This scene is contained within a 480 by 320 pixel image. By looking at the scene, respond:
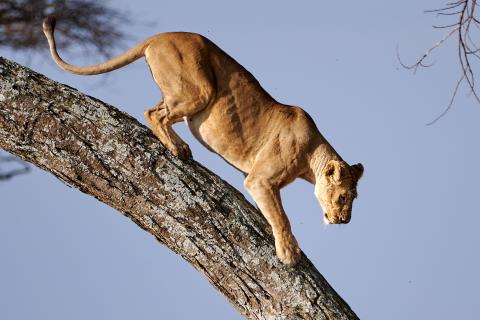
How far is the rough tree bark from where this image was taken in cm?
319

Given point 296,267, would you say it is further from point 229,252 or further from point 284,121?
point 284,121

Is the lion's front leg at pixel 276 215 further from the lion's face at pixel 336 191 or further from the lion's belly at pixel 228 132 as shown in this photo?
the lion's face at pixel 336 191

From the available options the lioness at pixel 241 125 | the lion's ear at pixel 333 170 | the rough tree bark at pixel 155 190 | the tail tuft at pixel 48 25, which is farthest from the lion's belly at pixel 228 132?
the tail tuft at pixel 48 25

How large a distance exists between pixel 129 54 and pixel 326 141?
0.99 metres

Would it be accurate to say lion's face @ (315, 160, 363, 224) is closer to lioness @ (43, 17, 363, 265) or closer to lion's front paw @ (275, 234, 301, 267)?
lioness @ (43, 17, 363, 265)

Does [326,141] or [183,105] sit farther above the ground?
[326,141]

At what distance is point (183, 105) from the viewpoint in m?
3.33

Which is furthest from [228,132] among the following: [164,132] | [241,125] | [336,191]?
[336,191]

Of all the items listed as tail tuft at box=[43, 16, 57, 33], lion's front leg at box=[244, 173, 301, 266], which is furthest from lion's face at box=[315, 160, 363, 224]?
tail tuft at box=[43, 16, 57, 33]

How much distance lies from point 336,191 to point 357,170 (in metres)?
0.17

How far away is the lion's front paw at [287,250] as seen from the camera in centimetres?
326

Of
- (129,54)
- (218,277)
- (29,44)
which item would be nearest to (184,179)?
(218,277)

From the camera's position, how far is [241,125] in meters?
3.45

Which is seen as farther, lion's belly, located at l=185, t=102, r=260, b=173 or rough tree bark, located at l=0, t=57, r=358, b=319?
lion's belly, located at l=185, t=102, r=260, b=173
